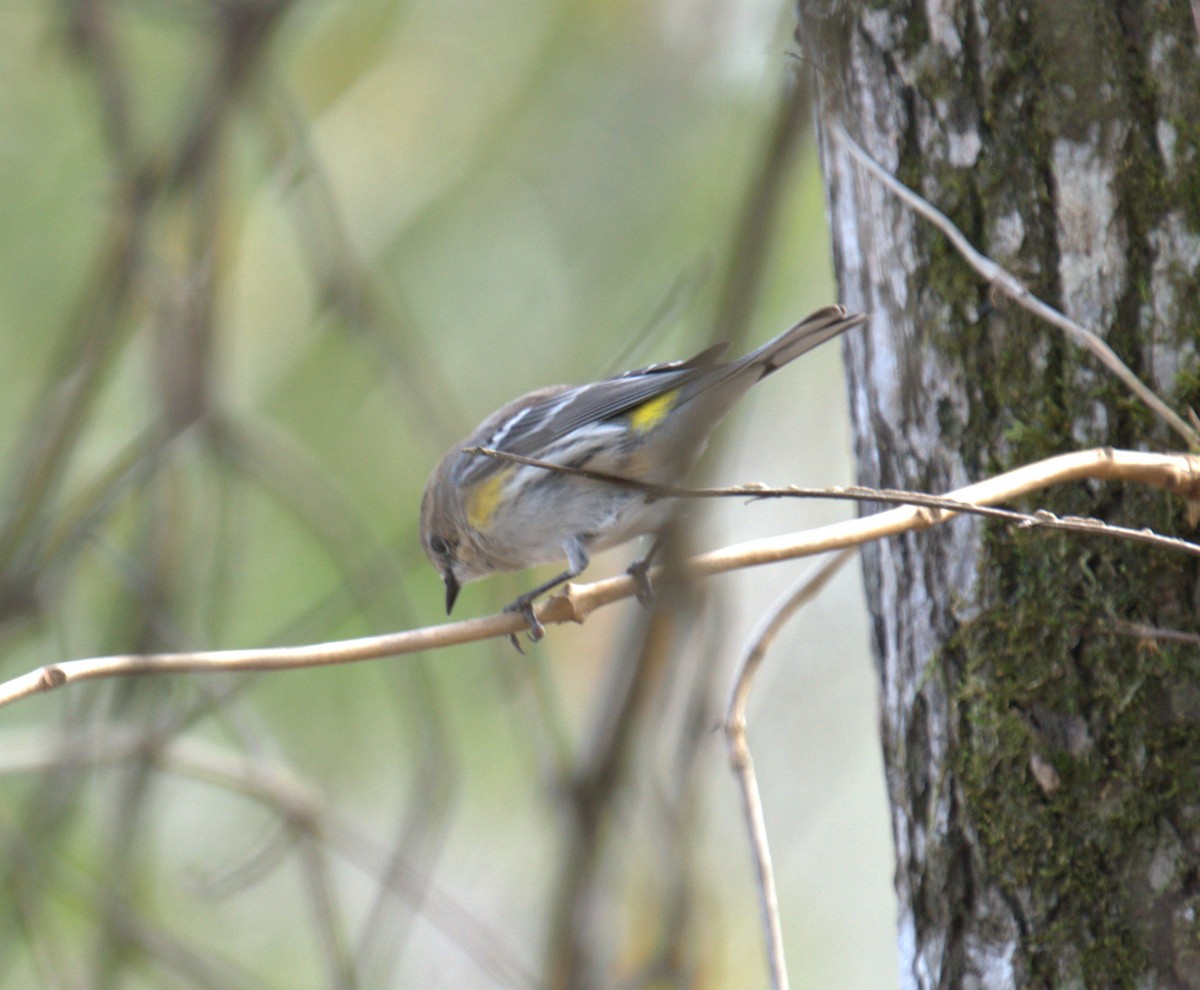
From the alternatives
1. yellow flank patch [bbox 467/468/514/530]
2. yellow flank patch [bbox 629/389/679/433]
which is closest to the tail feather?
yellow flank patch [bbox 629/389/679/433]

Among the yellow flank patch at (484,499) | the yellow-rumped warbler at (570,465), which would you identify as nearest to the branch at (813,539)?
the yellow-rumped warbler at (570,465)

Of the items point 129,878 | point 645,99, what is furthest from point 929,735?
point 645,99

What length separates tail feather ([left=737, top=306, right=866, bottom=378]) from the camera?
7.29ft

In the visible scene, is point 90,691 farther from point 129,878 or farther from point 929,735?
point 929,735

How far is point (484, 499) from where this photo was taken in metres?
3.61

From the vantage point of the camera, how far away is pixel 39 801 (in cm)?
304

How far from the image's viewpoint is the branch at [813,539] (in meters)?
1.58

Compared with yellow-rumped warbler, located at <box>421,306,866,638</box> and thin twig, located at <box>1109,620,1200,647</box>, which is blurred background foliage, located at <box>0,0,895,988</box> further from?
thin twig, located at <box>1109,620,1200,647</box>

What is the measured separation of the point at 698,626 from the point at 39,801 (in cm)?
181

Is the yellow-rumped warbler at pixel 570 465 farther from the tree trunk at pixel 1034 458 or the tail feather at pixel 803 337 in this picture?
the tree trunk at pixel 1034 458

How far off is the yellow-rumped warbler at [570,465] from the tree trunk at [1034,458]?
2.57 ft

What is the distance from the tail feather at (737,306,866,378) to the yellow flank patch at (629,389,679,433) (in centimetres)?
55

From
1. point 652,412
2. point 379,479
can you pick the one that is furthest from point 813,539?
point 379,479

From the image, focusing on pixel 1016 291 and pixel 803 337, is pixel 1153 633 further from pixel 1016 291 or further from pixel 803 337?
pixel 803 337
